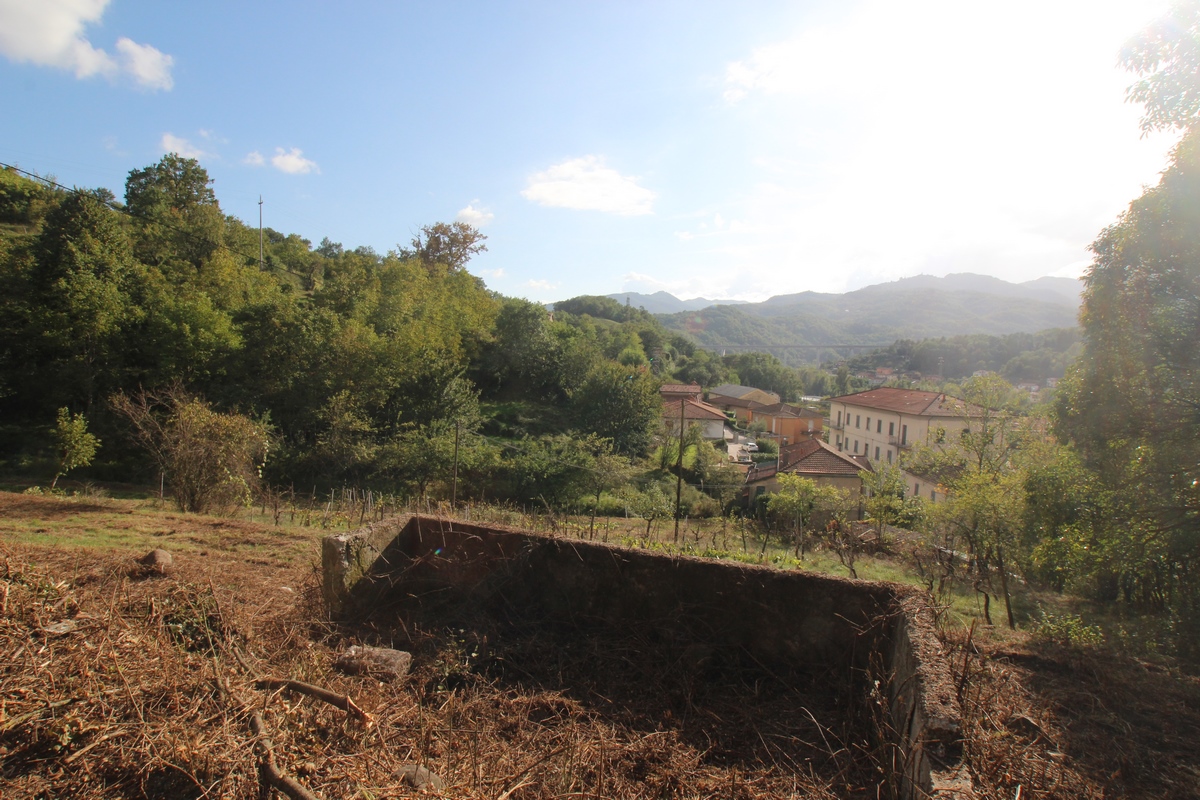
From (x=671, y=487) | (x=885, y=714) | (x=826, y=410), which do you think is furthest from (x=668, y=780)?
(x=826, y=410)

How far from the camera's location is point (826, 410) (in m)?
55.9

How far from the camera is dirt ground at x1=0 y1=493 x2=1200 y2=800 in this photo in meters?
2.49

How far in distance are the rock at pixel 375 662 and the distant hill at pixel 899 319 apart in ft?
388

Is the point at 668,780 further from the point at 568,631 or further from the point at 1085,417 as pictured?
the point at 1085,417

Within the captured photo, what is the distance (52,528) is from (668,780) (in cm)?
979

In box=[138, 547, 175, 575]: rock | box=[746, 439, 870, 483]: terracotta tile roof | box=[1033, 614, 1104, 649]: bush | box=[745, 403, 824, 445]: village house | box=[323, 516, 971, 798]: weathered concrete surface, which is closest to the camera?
box=[323, 516, 971, 798]: weathered concrete surface

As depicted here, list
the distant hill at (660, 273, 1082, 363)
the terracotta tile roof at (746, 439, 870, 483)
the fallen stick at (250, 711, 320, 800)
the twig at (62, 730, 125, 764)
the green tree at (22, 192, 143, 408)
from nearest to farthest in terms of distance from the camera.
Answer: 1. the fallen stick at (250, 711, 320, 800)
2. the twig at (62, 730, 125, 764)
3. the green tree at (22, 192, 143, 408)
4. the terracotta tile roof at (746, 439, 870, 483)
5. the distant hill at (660, 273, 1082, 363)

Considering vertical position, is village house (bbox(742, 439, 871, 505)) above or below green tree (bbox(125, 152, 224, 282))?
below

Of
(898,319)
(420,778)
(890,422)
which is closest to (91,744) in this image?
(420,778)

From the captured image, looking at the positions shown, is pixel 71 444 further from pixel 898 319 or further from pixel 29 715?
pixel 898 319

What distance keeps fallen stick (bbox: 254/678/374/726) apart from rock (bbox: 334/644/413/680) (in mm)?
709

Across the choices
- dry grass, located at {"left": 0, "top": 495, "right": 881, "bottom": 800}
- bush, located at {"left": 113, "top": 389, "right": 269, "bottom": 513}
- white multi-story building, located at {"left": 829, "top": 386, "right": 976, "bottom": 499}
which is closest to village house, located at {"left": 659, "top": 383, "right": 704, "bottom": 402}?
white multi-story building, located at {"left": 829, "top": 386, "right": 976, "bottom": 499}

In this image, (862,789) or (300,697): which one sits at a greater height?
(300,697)

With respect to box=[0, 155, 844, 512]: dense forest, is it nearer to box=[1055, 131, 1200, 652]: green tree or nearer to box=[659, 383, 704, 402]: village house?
box=[659, 383, 704, 402]: village house
